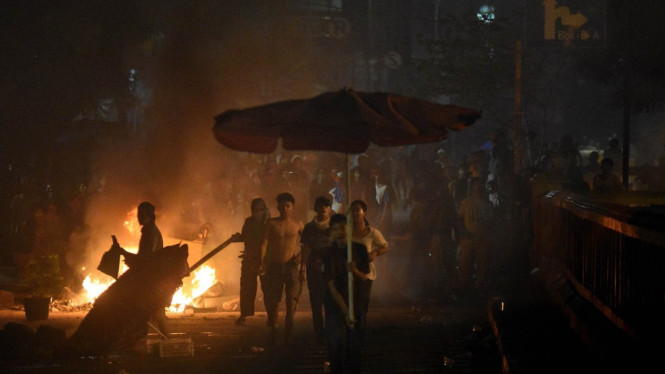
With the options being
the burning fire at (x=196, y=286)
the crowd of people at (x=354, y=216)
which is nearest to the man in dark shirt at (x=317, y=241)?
the crowd of people at (x=354, y=216)

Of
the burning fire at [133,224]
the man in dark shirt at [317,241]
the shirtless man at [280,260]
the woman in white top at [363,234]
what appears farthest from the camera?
the burning fire at [133,224]

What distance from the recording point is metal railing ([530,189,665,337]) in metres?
5.98

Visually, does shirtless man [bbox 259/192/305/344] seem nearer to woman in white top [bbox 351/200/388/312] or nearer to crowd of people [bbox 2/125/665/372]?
crowd of people [bbox 2/125/665/372]

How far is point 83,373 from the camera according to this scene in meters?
9.30

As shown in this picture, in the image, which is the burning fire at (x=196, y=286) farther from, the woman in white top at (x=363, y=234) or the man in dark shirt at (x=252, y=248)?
the woman in white top at (x=363, y=234)

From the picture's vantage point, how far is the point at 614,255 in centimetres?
748

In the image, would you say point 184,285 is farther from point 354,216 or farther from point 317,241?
point 354,216

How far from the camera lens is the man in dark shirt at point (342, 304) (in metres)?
8.15

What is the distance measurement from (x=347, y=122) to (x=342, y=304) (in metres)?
1.54

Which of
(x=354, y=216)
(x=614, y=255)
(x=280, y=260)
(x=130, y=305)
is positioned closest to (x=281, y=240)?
(x=280, y=260)

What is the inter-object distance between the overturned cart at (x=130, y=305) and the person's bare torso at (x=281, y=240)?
994mm

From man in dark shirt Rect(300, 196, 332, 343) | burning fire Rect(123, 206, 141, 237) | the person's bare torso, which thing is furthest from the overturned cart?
burning fire Rect(123, 206, 141, 237)

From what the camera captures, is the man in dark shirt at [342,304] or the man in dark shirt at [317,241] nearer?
the man in dark shirt at [342,304]

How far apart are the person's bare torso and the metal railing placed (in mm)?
3087
